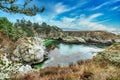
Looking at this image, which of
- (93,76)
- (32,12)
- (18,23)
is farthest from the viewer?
(18,23)

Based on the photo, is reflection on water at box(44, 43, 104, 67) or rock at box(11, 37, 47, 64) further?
rock at box(11, 37, 47, 64)

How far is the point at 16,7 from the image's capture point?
25.6ft

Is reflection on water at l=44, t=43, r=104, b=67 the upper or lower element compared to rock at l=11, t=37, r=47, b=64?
lower

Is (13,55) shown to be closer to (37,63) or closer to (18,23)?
(37,63)

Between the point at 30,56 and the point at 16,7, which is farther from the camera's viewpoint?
the point at 30,56

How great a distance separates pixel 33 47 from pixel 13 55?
2.98 m

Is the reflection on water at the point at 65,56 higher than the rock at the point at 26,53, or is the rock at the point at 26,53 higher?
the rock at the point at 26,53

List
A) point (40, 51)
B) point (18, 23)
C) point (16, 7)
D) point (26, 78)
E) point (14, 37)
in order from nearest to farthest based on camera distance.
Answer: point (26, 78) < point (16, 7) < point (40, 51) < point (14, 37) < point (18, 23)

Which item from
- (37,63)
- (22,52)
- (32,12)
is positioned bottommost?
(37,63)

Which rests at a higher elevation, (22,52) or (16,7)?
(16,7)

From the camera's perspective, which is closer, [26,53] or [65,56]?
[26,53]

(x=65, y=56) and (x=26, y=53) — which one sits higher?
(x=26, y=53)

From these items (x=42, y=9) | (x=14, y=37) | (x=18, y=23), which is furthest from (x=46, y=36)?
(x=42, y=9)

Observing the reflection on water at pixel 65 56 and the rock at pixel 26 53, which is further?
the rock at pixel 26 53
